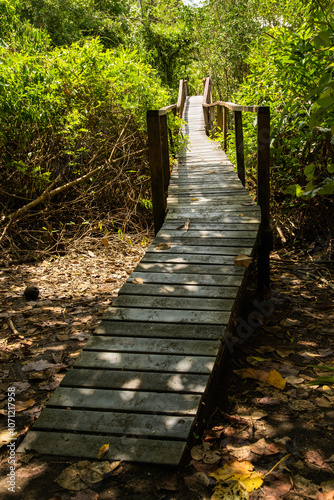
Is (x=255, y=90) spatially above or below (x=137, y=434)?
above

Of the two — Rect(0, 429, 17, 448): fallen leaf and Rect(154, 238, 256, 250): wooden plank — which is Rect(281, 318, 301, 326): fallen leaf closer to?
Rect(154, 238, 256, 250): wooden plank

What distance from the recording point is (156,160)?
463 cm

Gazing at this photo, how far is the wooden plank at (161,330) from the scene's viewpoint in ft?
8.66

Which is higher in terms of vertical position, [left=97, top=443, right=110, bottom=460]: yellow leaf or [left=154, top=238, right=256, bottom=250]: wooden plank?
[left=154, top=238, right=256, bottom=250]: wooden plank

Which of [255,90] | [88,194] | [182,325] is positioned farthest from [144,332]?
[255,90]

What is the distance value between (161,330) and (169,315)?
177 mm

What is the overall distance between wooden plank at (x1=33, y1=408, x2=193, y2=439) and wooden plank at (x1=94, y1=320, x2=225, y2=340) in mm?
644

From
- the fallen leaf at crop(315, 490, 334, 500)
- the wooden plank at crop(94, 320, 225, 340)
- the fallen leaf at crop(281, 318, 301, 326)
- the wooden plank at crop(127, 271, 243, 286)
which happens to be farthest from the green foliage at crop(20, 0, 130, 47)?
the fallen leaf at crop(315, 490, 334, 500)

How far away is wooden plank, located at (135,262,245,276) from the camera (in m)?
3.38

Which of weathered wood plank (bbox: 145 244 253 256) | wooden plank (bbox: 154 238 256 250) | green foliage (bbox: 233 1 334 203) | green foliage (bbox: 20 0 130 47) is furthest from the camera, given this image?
green foliage (bbox: 20 0 130 47)

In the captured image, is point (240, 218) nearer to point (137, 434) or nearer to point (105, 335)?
point (105, 335)

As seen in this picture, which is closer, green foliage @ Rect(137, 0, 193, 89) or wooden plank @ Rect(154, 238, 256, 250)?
wooden plank @ Rect(154, 238, 256, 250)

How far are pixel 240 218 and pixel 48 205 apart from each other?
302cm

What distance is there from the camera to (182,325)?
2.76 metres
